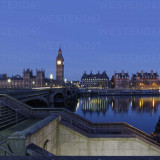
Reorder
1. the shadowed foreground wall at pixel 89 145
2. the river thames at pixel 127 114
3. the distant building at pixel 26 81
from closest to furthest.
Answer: the shadowed foreground wall at pixel 89 145 < the river thames at pixel 127 114 < the distant building at pixel 26 81

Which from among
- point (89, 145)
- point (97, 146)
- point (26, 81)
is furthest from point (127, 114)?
point (26, 81)

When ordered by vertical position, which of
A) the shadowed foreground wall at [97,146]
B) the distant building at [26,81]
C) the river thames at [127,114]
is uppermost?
the distant building at [26,81]

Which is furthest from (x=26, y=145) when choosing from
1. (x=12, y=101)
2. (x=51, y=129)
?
(x=12, y=101)

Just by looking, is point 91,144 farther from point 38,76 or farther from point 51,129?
point 38,76

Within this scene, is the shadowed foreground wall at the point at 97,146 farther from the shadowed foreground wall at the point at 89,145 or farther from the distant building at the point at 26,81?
the distant building at the point at 26,81

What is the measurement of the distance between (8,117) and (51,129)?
17.7ft

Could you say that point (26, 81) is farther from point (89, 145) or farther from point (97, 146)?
point (97, 146)

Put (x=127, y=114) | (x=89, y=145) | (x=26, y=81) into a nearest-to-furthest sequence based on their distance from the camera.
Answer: (x=89, y=145), (x=127, y=114), (x=26, y=81)

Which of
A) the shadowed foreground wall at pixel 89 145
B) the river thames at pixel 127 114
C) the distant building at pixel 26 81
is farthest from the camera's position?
the distant building at pixel 26 81

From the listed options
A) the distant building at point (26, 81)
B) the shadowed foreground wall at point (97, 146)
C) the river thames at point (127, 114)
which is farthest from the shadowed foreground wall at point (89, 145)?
the distant building at point (26, 81)

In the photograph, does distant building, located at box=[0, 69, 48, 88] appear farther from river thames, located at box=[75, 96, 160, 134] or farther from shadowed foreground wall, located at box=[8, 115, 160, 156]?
shadowed foreground wall, located at box=[8, 115, 160, 156]

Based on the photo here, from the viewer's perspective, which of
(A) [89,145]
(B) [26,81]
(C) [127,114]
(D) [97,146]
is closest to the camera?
(A) [89,145]

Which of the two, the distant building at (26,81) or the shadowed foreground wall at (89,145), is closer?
the shadowed foreground wall at (89,145)

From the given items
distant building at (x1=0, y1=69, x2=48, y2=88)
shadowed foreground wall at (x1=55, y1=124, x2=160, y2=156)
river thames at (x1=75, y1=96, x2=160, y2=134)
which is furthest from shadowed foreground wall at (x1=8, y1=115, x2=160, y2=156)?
distant building at (x1=0, y1=69, x2=48, y2=88)
